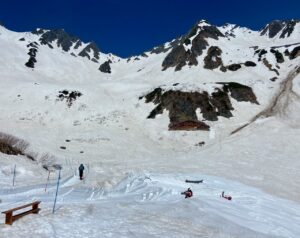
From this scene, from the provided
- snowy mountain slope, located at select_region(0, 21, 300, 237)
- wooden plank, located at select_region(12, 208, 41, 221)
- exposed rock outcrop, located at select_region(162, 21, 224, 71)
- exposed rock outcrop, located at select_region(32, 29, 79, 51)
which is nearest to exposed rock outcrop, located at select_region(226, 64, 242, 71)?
snowy mountain slope, located at select_region(0, 21, 300, 237)

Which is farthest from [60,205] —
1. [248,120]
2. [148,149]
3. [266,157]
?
[248,120]

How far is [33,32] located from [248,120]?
5839 inches

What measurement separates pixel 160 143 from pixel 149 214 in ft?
145

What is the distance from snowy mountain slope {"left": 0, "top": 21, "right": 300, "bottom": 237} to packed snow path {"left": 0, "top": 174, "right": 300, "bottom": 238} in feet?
0.25

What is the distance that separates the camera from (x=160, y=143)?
63.1 m

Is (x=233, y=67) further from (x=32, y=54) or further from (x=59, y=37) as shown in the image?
(x=59, y=37)

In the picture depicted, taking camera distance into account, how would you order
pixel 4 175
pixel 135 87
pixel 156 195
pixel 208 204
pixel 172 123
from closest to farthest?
pixel 208 204 < pixel 156 195 < pixel 4 175 < pixel 172 123 < pixel 135 87

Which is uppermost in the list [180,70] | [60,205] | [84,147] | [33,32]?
[33,32]

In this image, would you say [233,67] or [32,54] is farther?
[32,54]

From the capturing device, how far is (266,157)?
5022 cm

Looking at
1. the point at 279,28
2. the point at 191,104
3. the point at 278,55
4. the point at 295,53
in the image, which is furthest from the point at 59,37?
the point at 191,104

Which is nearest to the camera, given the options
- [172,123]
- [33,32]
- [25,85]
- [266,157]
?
[266,157]

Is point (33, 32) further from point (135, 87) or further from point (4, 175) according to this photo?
point (4, 175)

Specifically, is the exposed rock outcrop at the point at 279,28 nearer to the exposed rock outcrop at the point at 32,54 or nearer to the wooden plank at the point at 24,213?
→ the exposed rock outcrop at the point at 32,54
